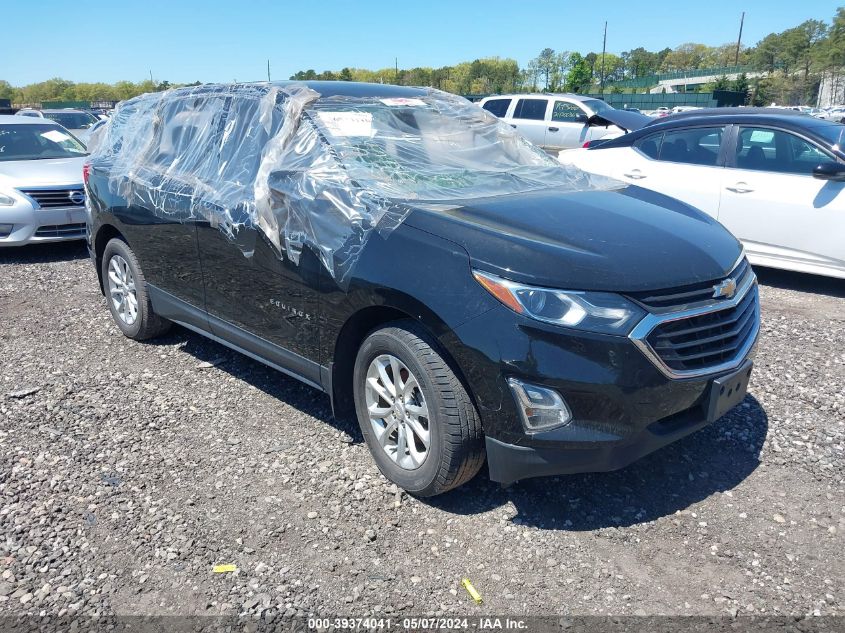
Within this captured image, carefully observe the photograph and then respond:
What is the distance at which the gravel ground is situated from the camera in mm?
2615

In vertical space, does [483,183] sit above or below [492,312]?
above

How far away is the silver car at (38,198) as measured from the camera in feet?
25.7

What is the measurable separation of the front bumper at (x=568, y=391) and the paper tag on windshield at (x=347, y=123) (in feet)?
5.12

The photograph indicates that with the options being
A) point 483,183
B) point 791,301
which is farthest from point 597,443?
point 791,301

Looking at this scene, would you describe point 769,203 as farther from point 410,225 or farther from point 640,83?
point 640,83

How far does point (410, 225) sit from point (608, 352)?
1020 millimetres

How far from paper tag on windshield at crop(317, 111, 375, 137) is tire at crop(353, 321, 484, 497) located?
124 centimetres

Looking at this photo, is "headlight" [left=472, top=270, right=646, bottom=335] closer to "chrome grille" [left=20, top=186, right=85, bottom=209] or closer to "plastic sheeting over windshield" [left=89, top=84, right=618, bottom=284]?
"plastic sheeting over windshield" [left=89, top=84, right=618, bottom=284]

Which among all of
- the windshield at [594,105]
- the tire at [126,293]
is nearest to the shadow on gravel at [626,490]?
the tire at [126,293]

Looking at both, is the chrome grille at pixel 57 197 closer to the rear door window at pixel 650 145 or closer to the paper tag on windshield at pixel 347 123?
the paper tag on windshield at pixel 347 123

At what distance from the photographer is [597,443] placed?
2680mm

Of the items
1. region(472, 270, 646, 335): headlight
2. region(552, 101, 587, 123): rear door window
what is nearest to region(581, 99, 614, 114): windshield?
region(552, 101, 587, 123): rear door window

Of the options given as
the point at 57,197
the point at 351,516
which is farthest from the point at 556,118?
the point at 351,516

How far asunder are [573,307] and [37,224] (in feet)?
24.1
